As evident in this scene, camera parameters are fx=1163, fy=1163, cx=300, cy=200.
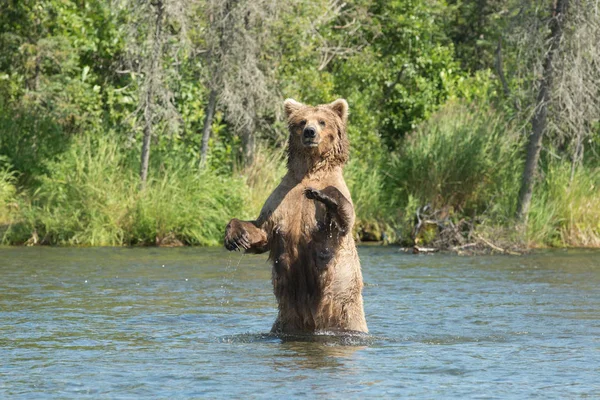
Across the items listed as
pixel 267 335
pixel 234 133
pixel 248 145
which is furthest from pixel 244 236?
pixel 234 133

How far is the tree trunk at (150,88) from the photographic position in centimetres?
1733

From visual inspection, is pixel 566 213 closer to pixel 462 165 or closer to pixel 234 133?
pixel 462 165

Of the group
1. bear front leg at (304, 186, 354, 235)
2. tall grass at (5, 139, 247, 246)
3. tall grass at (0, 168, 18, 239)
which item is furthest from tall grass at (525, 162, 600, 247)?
bear front leg at (304, 186, 354, 235)

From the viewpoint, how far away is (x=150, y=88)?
695 inches

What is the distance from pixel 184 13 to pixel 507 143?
5.56 meters

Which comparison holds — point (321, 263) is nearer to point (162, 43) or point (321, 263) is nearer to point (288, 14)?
point (162, 43)

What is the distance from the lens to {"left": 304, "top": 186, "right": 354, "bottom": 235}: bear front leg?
751cm

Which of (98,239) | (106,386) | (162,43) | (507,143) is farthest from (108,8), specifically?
(106,386)

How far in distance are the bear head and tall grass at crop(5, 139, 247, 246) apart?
29.4ft

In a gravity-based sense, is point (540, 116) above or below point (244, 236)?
above

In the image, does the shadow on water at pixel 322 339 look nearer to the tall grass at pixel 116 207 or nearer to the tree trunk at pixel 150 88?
the tall grass at pixel 116 207

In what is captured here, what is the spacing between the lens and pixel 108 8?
64.3ft

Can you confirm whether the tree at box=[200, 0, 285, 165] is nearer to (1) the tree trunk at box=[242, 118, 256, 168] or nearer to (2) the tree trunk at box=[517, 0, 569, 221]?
(1) the tree trunk at box=[242, 118, 256, 168]

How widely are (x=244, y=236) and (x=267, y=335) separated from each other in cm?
99
